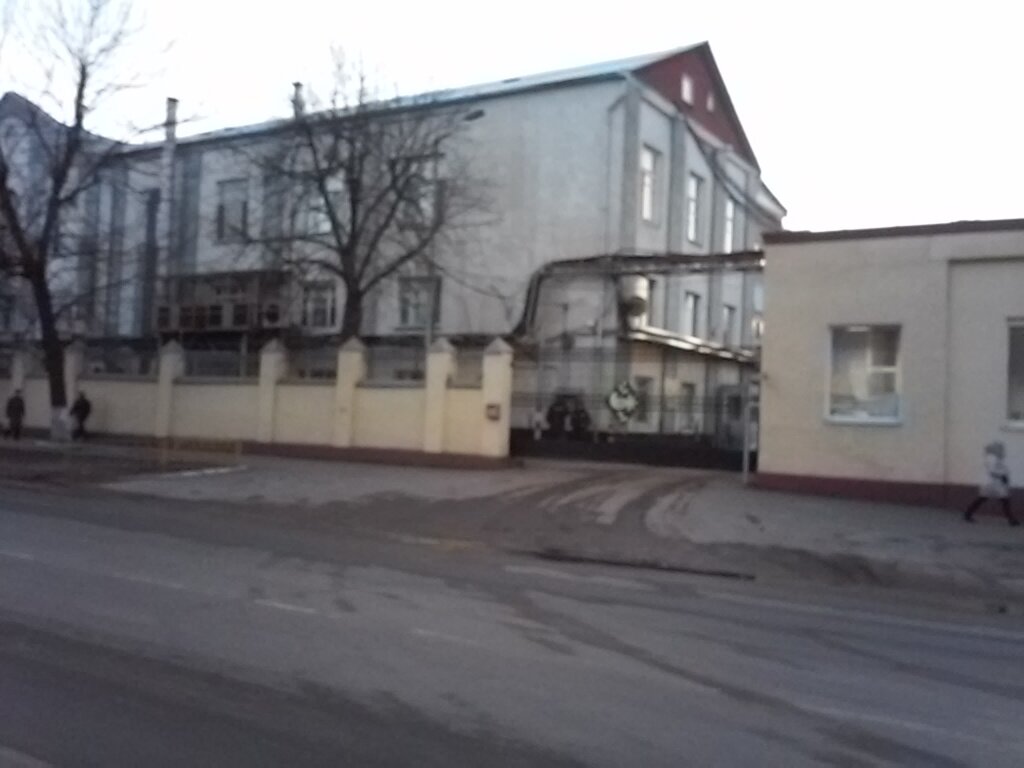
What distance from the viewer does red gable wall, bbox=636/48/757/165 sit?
39.3 metres

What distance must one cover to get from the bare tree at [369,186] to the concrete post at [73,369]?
608 centimetres

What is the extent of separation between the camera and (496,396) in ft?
91.8

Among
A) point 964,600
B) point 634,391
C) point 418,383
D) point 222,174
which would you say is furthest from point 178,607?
point 222,174

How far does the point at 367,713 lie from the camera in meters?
7.41

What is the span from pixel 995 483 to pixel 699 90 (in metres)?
24.6

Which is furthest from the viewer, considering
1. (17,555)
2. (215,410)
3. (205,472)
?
(215,410)

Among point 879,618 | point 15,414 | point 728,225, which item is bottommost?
point 879,618

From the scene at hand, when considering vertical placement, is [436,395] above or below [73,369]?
below

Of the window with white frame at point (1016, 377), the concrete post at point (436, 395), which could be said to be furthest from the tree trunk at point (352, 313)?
the window with white frame at point (1016, 377)

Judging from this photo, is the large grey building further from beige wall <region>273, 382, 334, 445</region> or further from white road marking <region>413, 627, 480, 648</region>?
white road marking <region>413, 627, 480, 648</region>

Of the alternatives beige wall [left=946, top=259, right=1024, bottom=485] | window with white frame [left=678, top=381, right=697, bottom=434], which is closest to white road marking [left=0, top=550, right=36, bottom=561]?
beige wall [left=946, top=259, right=1024, bottom=485]

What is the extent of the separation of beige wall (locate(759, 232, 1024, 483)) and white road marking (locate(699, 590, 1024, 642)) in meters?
10.5

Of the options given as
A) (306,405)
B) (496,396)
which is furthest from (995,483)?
(306,405)

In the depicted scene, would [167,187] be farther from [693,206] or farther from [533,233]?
[693,206]
